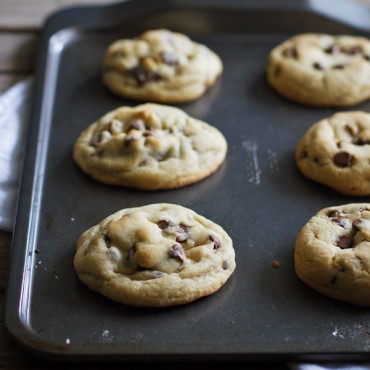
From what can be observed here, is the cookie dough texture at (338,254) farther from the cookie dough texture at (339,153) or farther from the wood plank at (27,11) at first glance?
the wood plank at (27,11)

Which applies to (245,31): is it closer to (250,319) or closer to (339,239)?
(339,239)

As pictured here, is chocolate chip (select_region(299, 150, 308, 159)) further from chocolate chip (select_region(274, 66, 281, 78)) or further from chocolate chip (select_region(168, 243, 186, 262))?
chocolate chip (select_region(168, 243, 186, 262))

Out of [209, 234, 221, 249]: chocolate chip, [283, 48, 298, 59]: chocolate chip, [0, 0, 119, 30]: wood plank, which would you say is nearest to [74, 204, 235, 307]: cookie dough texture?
[209, 234, 221, 249]: chocolate chip

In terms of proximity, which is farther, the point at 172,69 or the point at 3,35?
the point at 3,35

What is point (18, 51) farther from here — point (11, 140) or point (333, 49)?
point (333, 49)

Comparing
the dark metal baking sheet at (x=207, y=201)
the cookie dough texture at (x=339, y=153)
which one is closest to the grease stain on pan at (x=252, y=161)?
the dark metal baking sheet at (x=207, y=201)

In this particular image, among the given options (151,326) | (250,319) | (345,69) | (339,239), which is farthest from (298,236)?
(345,69)
